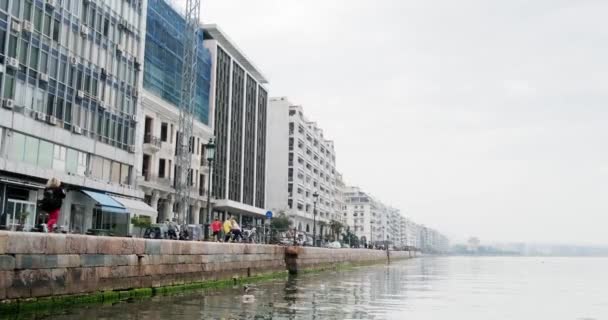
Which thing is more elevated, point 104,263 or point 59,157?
point 59,157

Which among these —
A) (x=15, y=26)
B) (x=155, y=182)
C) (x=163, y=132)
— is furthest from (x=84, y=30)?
(x=163, y=132)

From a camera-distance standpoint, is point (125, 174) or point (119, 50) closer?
point (119, 50)

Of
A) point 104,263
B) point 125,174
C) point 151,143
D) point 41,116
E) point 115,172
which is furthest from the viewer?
point 151,143

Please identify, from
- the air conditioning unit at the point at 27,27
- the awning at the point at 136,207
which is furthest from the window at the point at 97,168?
the air conditioning unit at the point at 27,27

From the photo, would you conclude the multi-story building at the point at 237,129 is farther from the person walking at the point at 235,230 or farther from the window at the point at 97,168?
the person walking at the point at 235,230

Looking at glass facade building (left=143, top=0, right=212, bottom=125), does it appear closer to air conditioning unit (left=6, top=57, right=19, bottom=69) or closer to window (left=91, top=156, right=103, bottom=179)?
window (left=91, top=156, right=103, bottom=179)

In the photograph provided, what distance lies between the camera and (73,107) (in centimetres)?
4041

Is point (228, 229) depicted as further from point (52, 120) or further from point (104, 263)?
point (52, 120)

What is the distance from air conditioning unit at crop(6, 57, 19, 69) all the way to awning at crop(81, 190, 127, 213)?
34.4 feet

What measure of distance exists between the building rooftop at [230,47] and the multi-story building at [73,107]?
17343mm

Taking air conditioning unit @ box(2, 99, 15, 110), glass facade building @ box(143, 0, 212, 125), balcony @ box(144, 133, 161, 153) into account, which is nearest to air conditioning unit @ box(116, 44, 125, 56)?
glass facade building @ box(143, 0, 212, 125)

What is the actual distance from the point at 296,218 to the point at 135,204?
185ft

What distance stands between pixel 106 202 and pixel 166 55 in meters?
19.4

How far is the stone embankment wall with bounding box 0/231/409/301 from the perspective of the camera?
1236 centimetres
